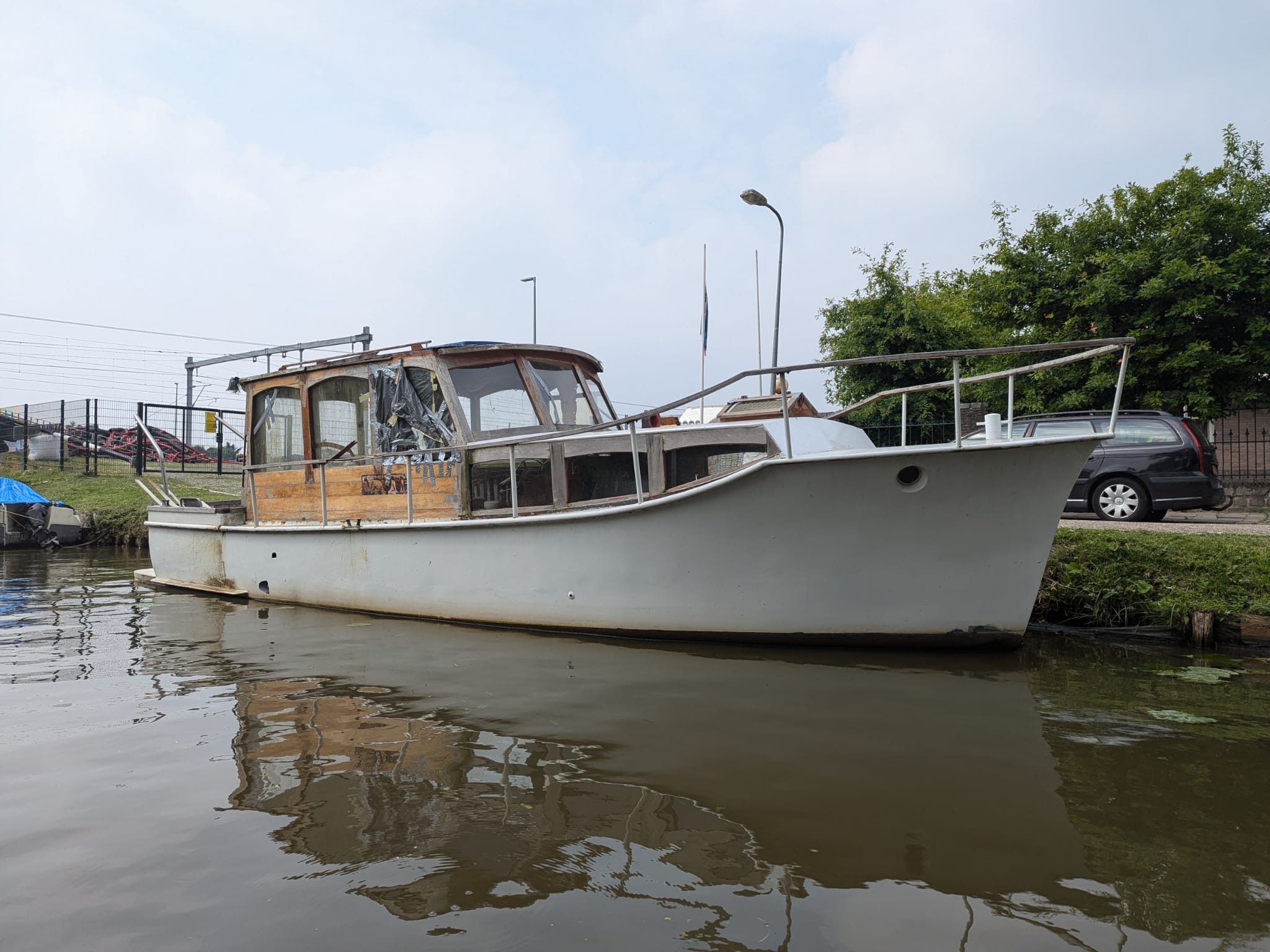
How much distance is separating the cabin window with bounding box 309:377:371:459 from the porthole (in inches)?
194

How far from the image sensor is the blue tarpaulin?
596 inches

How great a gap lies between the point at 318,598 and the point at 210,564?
2020 millimetres

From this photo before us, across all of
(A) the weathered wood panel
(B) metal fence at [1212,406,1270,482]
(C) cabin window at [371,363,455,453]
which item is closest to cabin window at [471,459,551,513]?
(A) the weathered wood panel

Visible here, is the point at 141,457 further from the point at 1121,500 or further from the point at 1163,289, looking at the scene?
the point at 1163,289

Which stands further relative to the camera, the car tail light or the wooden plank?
the car tail light

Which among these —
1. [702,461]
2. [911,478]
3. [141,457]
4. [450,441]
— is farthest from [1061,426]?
[141,457]

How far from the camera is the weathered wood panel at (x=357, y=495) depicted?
6.90 meters

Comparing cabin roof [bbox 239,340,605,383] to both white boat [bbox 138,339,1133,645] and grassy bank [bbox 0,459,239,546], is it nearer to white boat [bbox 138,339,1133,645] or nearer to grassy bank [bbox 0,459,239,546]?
white boat [bbox 138,339,1133,645]

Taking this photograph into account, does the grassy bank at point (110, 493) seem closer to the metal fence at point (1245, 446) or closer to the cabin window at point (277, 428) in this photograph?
the cabin window at point (277, 428)

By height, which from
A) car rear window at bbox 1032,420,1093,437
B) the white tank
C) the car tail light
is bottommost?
the car tail light

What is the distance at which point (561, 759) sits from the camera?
3477mm

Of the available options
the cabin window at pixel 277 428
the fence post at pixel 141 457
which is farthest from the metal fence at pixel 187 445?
the cabin window at pixel 277 428

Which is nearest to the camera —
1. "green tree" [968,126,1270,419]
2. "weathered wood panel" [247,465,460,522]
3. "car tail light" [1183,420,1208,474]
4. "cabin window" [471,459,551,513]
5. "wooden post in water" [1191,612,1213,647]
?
"wooden post in water" [1191,612,1213,647]

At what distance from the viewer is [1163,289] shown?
1391 cm
